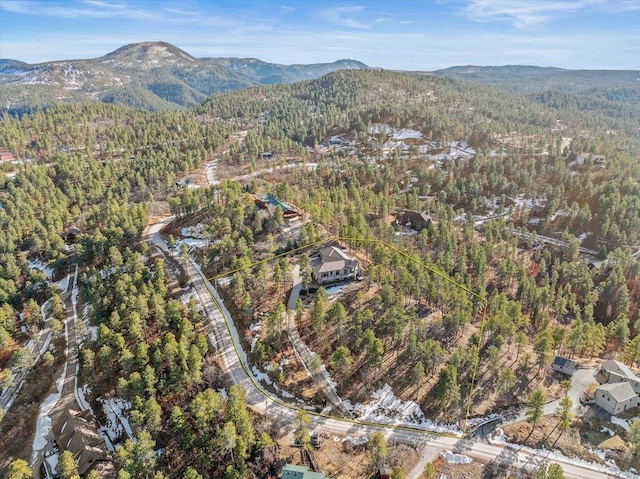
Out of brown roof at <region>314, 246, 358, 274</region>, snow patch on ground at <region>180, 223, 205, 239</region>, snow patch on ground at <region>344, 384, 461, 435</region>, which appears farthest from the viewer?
snow patch on ground at <region>180, 223, 205, 239</region>

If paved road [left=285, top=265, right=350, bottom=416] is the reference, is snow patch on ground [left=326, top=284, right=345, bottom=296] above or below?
above

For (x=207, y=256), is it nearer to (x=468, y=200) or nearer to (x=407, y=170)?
(x=468, y=200)

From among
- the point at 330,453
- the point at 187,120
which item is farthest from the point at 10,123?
the point at 330,453

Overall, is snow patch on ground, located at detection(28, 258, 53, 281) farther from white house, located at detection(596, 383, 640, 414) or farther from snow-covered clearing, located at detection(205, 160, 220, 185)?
white house, located at detection(596, 383, 640, 414)

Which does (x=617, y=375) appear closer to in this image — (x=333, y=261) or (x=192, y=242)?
(x=333, y=261)

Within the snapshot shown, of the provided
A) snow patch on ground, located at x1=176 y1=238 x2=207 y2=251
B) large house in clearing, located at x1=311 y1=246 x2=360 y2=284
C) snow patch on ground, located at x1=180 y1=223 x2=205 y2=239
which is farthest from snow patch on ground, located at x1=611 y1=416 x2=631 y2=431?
snow patch on ground, located at x1=180 y1=223 x2=205 y2=239
